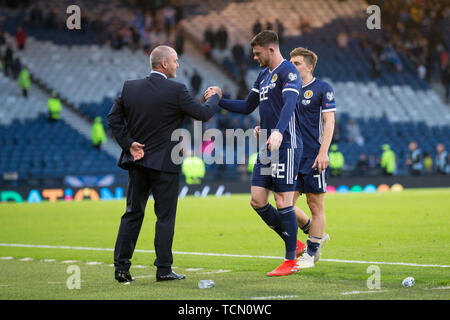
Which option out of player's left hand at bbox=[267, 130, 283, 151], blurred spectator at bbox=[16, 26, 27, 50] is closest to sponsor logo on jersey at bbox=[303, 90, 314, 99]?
player's left hand at bbox=[267, 130, 283, 151]

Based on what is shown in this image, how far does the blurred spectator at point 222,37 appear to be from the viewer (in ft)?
123

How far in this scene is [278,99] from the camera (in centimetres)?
861

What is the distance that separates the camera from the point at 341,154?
3219 centimetres

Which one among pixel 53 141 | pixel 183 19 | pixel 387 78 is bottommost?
pixel 53 141

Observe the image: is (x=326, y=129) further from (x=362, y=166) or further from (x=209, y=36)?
(x=209, y=36)

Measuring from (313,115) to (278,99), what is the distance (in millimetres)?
977

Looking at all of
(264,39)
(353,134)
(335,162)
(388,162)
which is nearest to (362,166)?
(388,162)

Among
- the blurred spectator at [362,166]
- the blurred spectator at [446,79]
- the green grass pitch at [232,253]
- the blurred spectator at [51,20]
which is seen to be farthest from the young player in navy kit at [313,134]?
the blurred spectator at [446,79]

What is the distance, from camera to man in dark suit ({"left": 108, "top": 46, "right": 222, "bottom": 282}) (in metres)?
8.05

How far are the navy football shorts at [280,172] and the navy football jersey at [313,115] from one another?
2.69ft

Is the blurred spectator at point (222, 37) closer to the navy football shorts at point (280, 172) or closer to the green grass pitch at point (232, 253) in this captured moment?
the green grass pitch at point (232, 253)
